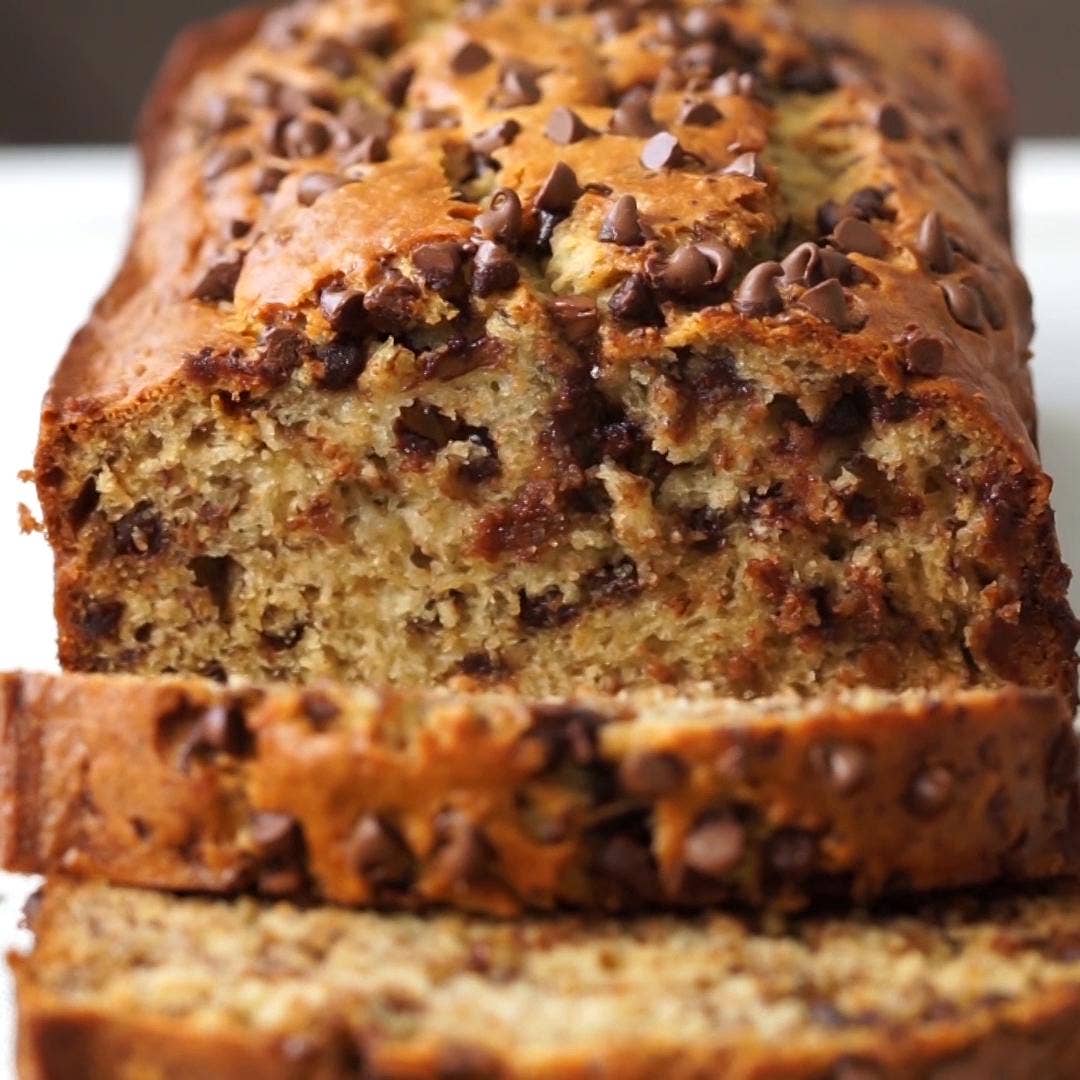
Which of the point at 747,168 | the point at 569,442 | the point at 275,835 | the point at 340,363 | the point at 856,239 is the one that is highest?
the point at 747,168

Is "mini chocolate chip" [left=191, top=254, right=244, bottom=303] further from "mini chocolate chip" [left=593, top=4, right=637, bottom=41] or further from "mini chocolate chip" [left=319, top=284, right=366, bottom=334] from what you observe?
"mini chocolate chip" [left=593, top=4, right=637, bottom=41]

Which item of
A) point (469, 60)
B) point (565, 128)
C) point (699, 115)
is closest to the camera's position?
point (565, 128)

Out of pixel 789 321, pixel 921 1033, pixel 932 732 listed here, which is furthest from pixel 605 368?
pixel 921 1033

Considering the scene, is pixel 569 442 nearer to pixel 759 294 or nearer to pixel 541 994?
pixel 759 294

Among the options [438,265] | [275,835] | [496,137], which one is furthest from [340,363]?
[275,835]

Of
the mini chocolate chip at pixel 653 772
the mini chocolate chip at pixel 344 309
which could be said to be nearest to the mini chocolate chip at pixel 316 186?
the mini chocolate chip at pixel 344 309

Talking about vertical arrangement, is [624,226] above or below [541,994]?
above

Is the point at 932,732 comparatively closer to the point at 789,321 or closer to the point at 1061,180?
the point at 789,321

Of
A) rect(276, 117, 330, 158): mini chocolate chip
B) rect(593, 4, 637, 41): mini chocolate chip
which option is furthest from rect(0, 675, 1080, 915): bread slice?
rect(593, 4, 637, 41): mini chocolate chip
